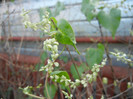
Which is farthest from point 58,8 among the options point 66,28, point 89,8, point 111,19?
point 66,28

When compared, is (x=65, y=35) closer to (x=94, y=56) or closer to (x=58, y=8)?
(x=94, y=56)

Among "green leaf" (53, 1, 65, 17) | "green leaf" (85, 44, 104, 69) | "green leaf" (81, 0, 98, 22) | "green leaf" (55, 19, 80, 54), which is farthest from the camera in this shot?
"green leaf" (53, 1, 65, 17)

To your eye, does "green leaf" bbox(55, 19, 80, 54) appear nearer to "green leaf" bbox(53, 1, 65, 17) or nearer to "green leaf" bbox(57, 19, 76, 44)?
"green leaf" bbox(57, 19, 76, 44)

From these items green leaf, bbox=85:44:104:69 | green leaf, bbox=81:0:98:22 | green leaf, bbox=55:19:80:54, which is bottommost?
green leaf, bbox=85:44:104:69

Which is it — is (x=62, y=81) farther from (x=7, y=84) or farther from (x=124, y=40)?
(x=7, y=84)

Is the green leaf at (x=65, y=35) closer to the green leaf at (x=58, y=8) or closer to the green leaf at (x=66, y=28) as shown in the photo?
the green leaf at (x=66, y=28)

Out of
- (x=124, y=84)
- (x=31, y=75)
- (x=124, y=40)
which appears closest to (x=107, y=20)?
(x=124, y=40)

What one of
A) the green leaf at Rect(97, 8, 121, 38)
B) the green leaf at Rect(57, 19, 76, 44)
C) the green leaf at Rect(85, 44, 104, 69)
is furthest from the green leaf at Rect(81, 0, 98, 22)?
the green leaf at Rect(57, 19, 76, 44)
